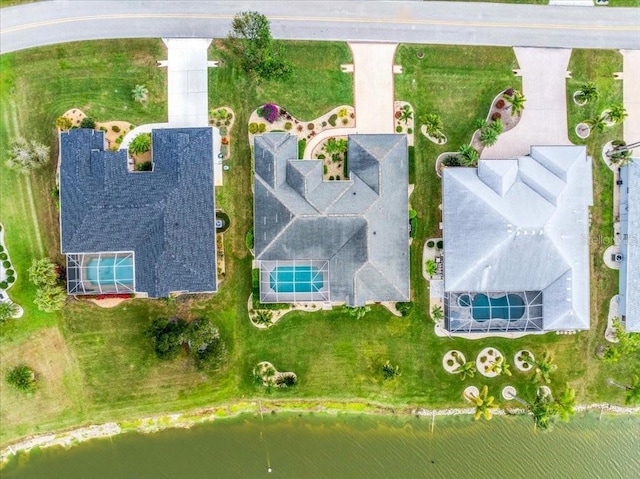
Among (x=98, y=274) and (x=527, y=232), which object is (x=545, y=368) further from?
(x=98, y=274)

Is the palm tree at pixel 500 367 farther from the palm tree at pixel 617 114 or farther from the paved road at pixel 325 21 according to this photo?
the paved road at pixel 325 21

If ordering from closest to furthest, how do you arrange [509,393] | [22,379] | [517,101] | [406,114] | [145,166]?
[517,101]
[22,379]
[406,114]
[145,166]
[509,393]

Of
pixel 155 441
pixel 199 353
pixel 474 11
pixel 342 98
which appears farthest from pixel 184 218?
pixel 474 11

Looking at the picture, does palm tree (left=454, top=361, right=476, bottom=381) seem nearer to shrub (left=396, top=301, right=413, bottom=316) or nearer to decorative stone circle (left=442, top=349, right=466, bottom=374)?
decorative stone circle (left=442, top=349, right=466, bottom=374)

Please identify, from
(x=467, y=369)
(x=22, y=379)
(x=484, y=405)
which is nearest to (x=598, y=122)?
(x=467, y=369)

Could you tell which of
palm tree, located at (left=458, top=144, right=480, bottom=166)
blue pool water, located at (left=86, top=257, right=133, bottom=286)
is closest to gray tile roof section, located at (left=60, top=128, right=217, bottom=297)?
blue pool water, located at (left=86, top=257, right=133, bottom=286)

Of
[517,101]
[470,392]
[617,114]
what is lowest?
[470,392]

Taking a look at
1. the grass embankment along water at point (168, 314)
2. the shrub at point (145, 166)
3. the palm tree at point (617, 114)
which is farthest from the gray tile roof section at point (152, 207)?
the palm tree at point (617, 114)
